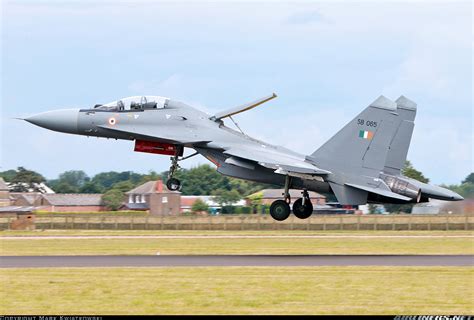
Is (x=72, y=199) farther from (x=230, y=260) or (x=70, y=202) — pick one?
(x=230, y=260)

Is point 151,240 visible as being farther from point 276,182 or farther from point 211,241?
point 276,182

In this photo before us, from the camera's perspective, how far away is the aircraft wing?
31969mm

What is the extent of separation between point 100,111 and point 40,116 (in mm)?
2530

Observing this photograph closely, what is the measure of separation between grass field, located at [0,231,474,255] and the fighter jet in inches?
163

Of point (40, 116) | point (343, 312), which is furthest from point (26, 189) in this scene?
point (343, 312)

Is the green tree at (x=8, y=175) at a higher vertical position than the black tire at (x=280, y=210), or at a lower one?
higher

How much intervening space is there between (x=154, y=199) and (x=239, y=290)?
41.6m

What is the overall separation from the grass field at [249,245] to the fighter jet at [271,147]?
4147mm

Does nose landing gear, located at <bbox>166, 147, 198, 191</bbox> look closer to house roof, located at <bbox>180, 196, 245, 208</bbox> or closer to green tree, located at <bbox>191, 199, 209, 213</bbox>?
green tree, located at <bbox>191, 199, 209, 213</bbox>

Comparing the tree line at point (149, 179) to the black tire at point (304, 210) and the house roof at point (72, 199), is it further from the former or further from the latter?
the black tire at point (304, 210)

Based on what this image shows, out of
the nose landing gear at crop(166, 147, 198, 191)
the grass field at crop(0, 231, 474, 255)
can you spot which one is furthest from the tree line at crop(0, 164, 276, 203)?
the nose landing gear at crop(166, 147, 198, 191)

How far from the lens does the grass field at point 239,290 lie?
20875 mm

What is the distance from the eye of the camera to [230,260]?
103 feet

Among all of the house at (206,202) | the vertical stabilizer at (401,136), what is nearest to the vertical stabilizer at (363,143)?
the vertical stabilizer at (401,136)
